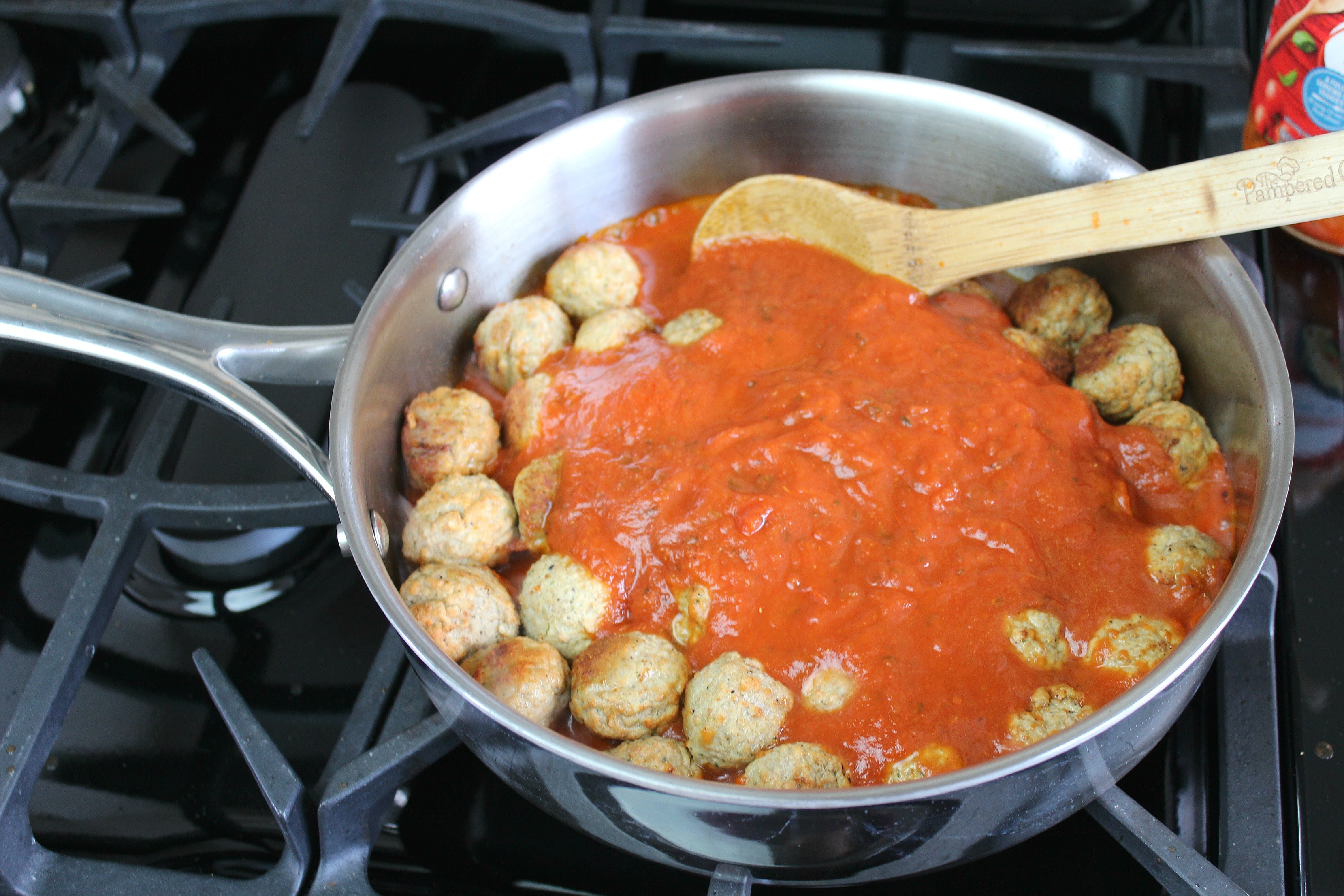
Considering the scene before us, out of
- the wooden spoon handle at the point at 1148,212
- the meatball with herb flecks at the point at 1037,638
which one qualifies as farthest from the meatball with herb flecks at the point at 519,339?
the meatball with herb flecks at the point at 1037,638

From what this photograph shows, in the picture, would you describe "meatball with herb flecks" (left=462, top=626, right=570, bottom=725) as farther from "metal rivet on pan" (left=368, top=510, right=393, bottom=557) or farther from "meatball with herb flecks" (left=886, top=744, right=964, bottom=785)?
"meatball with herb flecks" (left=886, top=744, right=964, bottom=785)

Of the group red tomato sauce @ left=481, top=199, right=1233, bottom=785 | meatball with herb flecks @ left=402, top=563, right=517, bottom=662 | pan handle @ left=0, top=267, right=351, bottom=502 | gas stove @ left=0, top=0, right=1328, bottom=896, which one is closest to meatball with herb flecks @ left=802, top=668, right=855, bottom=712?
red tomato sauce @ left=481, top=199, right=1233, bottom=785

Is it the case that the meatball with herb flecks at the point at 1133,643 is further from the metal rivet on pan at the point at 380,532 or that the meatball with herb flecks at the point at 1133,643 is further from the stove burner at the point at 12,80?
the stove burner at the point at 12,80

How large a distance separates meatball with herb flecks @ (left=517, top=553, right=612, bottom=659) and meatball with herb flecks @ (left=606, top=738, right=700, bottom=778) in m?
0.17

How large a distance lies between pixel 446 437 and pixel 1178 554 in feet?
3.55

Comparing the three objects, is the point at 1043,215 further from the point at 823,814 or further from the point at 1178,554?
the point at 823,814

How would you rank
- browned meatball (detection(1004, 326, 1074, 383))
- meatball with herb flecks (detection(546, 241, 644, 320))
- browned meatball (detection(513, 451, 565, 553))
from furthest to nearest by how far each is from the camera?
meatball with herb flecks (detection(546, 241, 644, 320)) → browned meatball (detection(1004, 326, 1074, 383)) → browned meatball (detection(513, 451, 565, 553))

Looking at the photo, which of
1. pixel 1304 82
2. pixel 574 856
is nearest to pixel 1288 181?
pixel 1304 82

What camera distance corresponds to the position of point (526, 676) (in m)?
1.38

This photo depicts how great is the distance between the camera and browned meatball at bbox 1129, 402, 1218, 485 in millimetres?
1580

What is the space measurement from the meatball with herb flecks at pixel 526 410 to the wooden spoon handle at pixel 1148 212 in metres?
0.66

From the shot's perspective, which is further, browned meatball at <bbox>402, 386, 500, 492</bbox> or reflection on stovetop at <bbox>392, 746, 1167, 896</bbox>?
browned meatball at <bbox>402, 386, 500, 492</bbox>

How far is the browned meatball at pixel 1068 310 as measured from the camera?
5.78ft

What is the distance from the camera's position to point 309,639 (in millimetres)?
1713
